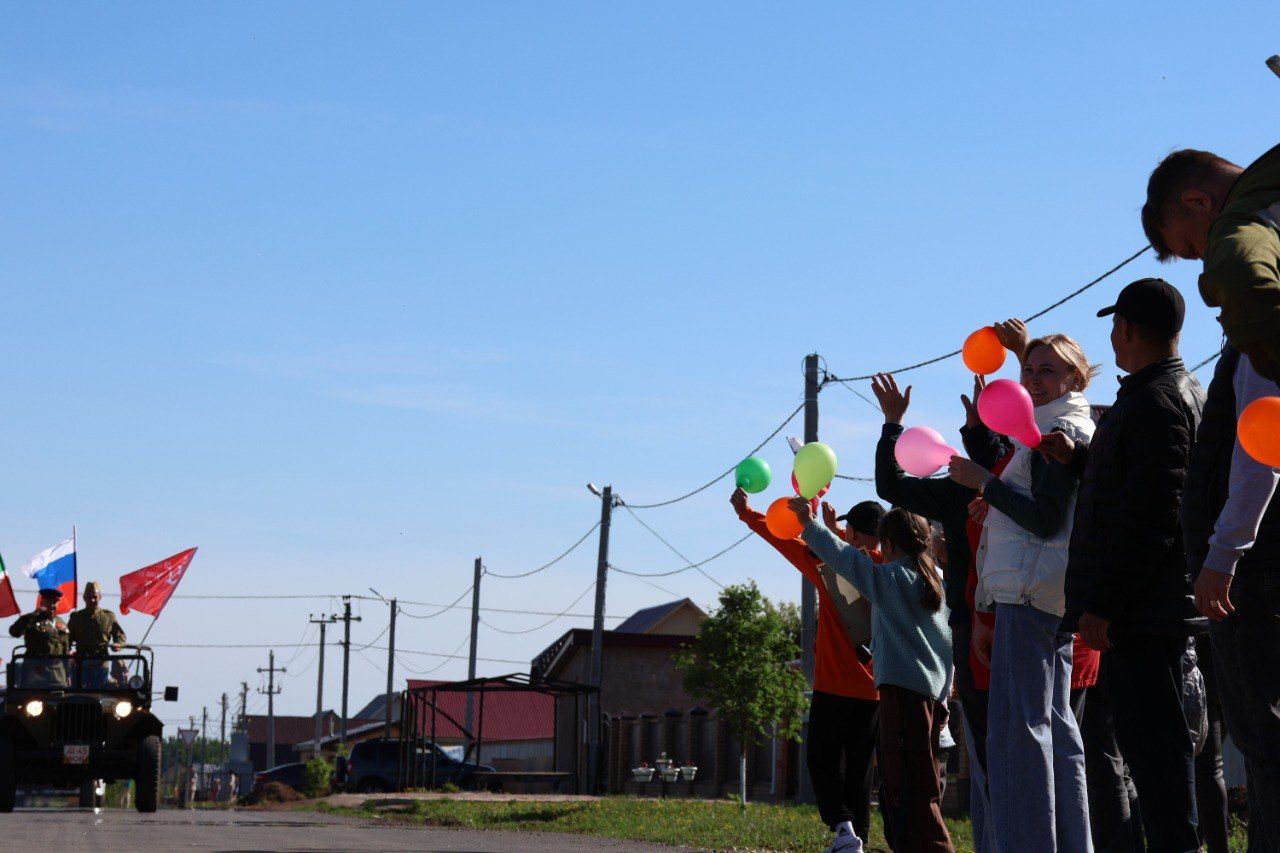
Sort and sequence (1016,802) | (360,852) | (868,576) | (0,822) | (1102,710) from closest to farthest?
(1016,802) < (1102,710) < (868,576) < (360,852) < (0,822)

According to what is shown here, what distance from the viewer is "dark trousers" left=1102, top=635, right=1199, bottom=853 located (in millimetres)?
4547

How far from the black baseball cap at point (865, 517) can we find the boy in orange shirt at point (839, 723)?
1cm

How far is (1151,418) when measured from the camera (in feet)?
15.8

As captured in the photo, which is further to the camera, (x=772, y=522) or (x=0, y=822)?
(x=0, y=822)

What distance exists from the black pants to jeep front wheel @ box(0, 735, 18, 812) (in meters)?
13.1

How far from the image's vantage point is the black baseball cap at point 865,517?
7.69m

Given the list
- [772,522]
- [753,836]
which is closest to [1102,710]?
[772,522]

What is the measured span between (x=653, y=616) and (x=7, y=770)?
A: 45242 millimetres

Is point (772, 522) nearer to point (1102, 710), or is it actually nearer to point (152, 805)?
point (1102, 710)

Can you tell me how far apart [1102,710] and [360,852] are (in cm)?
812

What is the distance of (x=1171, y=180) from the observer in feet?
13.6

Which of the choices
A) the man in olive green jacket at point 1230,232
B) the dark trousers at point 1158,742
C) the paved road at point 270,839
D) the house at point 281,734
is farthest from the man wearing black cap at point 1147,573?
the house at point 281,734

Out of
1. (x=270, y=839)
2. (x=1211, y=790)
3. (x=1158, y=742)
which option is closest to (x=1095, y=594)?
(x=1158, y=742)

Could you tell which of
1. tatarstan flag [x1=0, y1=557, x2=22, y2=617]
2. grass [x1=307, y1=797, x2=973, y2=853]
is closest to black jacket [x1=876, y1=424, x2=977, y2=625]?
grass [x1=307, y1=797, x2=973, y2=853]
